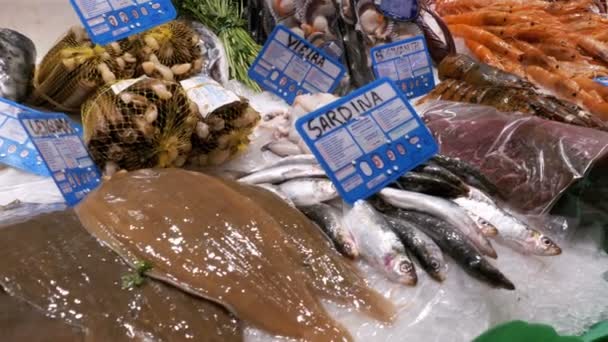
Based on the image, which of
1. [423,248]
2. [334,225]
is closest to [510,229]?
[423,248]

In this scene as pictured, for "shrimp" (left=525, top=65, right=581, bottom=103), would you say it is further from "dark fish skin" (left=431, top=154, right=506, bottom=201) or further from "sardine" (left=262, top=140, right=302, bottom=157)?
"sardine" (left=262, top=140, right=302, bottom=157)

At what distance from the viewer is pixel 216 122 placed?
2.29 m

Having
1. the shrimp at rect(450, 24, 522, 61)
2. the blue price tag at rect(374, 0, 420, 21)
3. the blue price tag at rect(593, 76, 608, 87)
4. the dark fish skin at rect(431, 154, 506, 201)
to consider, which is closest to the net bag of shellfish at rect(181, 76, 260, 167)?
the dark fish skin at rect(431, 154, 506, 201)

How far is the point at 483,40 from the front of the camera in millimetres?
4078

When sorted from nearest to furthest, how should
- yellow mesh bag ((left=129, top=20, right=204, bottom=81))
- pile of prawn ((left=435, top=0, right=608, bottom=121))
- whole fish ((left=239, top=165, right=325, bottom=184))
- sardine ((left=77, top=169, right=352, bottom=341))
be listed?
1. sardine ((left=77, top=169, right=352, bottom=341))
2. whole fish ((left=239, top=165, right=325, bottom=184))
3. yellow mesh bag ((left=129, top=20, right=204, bottom=81))
4. pile of prawn ((left=435, top=0, right=608, bottom=121))

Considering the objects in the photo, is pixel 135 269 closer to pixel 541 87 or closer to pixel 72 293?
pixel 72 293

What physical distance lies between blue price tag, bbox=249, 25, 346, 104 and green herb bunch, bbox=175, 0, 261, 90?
14.4 inches

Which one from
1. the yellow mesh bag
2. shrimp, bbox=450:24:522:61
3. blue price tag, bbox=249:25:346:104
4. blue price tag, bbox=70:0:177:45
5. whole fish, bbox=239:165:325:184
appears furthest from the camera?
shrimp, bbox=450:24:522:61

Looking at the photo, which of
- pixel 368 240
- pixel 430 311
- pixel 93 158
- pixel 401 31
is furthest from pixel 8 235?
pixel 401 31

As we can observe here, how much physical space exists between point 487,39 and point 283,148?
225 cm

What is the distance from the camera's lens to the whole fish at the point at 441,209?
187cm

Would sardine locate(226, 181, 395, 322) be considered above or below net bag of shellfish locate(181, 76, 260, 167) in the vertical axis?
below

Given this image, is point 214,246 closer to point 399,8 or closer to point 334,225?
point 334,225

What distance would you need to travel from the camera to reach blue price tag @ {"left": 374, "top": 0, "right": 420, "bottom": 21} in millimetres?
3355
